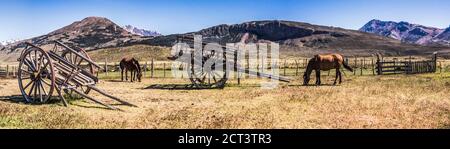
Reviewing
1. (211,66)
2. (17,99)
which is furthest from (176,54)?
(17,99)

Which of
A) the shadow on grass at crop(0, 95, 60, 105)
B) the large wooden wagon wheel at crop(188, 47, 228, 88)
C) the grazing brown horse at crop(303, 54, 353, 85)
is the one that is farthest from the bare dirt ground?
the grazing brown horse at crop(303, 54, 353, 85)

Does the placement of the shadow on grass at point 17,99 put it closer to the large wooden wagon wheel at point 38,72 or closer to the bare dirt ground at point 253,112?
the bare dirt ground at point 253,112

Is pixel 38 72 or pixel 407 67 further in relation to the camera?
pixel 407 67

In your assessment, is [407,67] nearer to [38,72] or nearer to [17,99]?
[38,72]

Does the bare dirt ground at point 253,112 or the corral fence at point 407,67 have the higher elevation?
the corral fence at point 407,67

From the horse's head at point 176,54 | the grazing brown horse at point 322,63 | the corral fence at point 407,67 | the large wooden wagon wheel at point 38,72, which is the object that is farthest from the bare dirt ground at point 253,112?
the corral fence at point 407,67

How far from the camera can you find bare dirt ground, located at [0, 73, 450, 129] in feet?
37.0

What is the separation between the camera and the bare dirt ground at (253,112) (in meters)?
11.3

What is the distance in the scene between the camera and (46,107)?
13.9 metres

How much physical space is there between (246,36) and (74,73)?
184 meters

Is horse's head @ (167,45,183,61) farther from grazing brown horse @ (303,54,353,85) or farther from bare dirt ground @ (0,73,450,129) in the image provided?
grazing brown horse @ (303,54,353,85)

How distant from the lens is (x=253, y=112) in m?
13.4
